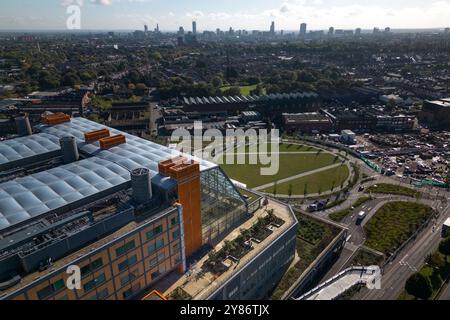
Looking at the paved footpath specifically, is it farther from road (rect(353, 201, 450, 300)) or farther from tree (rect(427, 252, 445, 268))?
tree (rect(427, 252, 445, 268))

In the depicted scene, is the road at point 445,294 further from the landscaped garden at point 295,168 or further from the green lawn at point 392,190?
the landscaped garden at point 295,168

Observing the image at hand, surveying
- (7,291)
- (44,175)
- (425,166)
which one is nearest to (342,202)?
(425,166)

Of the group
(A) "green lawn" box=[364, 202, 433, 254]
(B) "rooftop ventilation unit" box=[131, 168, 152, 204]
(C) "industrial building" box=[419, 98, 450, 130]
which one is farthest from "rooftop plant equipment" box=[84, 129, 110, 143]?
(C) "industrial building" box=[419, 98, 450, 130]

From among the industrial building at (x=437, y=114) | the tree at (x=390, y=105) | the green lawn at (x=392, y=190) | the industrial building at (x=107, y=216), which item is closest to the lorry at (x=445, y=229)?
the green lawn at (x=392, y=190)

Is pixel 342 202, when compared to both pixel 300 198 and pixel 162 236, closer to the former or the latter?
pixel 300 198

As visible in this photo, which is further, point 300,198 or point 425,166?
point 425,166

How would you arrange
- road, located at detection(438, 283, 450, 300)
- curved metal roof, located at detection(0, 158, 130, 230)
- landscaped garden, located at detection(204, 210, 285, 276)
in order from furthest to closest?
road, located at detection(438, 283, 450, 300) → landscaped garden, located at detection(204, 210, 285, 276) → curved metal roof, located at detection(0, 158, 130, 230)
